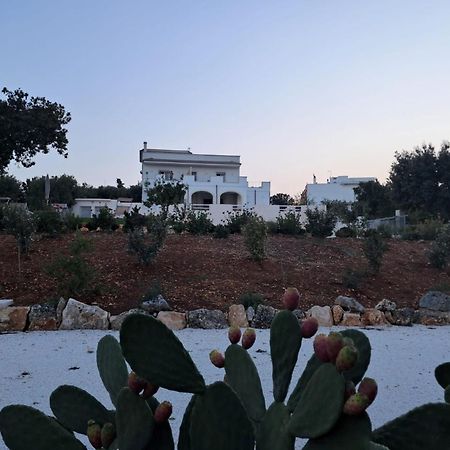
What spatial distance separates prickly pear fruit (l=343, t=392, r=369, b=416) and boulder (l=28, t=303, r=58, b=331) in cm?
609

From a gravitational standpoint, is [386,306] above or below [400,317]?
above

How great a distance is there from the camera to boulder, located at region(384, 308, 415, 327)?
739cm

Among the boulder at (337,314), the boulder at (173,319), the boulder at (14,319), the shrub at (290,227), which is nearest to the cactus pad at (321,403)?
the boulder at (173,319)

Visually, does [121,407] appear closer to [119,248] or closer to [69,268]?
[69,268]

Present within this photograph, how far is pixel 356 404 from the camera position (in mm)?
904

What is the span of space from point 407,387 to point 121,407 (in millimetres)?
3636

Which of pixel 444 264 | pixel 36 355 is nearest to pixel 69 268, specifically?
pixel 36 355

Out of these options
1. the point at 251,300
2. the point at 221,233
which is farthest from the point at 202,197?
the point at 251,300

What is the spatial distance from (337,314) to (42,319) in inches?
146

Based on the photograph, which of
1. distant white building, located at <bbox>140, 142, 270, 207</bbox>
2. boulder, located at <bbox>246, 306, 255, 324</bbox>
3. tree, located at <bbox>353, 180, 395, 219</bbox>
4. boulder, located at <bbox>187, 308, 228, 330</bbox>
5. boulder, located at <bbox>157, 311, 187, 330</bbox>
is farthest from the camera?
distant white building, located at <bbox>140, 142, 270, 207</bbox>

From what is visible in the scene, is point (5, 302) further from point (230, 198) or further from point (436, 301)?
point (230, 198)

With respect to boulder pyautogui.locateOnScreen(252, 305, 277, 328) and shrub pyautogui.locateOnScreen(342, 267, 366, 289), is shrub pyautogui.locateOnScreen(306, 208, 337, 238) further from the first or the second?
boulder pyautogui.locateOnScreen(252, 305, 277, 328)

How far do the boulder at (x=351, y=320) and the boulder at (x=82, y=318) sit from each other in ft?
9.93

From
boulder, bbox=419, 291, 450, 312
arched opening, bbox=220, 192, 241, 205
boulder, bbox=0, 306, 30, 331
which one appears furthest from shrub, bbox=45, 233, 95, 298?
arched opening, bbox=220, 192, 241, 205
